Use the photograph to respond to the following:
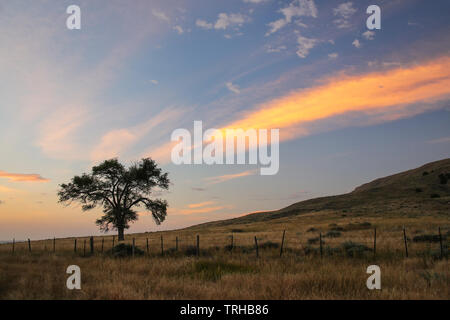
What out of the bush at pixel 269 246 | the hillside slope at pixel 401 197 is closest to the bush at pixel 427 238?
the bush at pixel 269 246

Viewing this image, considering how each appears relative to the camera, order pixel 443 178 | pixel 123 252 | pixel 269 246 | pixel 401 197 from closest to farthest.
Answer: pixel 123 252 → pixel 269 246 → pixel 401 197 → pixel 443 178

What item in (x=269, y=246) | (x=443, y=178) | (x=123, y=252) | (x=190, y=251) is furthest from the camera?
(x=443, y=178)

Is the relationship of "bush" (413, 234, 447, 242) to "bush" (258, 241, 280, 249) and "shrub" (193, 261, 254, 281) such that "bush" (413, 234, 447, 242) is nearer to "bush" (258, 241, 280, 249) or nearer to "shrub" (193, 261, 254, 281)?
"bush" (258, 241, 280, 249)

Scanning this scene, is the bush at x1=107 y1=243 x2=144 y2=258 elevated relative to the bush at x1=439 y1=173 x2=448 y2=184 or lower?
lower

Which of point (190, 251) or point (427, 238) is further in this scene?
point (427, 238)

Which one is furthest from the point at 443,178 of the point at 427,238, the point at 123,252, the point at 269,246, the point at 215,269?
the point at 215,269

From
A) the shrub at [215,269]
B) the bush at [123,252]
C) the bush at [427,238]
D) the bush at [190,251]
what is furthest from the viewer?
the bush at [427,238]

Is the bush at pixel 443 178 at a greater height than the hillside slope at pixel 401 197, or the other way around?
the bush at pixel 443 178

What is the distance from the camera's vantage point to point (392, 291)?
9.53 metres

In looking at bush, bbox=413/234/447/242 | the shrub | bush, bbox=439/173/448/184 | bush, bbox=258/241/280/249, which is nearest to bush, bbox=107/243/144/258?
the shrub

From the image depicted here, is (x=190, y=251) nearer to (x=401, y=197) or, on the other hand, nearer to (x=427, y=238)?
(x=427, y=238)

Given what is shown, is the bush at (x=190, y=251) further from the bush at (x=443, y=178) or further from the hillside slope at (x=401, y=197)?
the bush at (x=443, y=178)

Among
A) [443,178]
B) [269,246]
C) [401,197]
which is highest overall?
[443,178]
